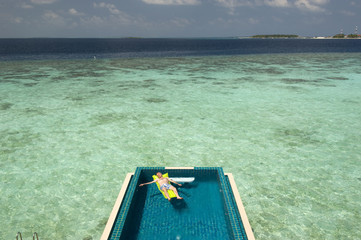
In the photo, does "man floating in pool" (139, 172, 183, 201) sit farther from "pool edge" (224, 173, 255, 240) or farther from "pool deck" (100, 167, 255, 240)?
"pool edge" (224, 173, 255, 240)

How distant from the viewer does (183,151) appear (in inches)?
384

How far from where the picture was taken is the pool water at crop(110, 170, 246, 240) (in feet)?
19.9

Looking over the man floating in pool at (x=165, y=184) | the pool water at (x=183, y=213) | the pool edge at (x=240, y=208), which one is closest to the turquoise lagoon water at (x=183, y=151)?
the pool edge at (x=240, y=208)

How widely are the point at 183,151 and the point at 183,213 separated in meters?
3.24

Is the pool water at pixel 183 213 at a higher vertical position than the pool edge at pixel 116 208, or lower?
lower

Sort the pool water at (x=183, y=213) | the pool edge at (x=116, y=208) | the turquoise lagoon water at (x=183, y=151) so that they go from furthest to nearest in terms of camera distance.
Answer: the turquoise lagoon water at (x=183, y=151), the pool water at (x=183, y=213), the pool edge at (x=116, y=208)

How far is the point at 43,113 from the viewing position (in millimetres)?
14219

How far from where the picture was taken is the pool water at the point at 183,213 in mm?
6051

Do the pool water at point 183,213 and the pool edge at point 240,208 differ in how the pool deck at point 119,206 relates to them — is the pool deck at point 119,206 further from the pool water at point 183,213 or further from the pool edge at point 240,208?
the pool water at point 183,213

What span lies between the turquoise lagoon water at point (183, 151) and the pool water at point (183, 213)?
2.21 feet

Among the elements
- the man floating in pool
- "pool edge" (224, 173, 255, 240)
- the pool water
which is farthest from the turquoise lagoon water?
the man floating in pool

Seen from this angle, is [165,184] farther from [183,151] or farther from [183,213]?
[183,151]

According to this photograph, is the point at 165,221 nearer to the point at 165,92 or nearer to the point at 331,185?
the point at 331,185

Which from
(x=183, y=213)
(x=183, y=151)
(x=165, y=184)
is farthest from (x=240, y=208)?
(x=183, y=151)
